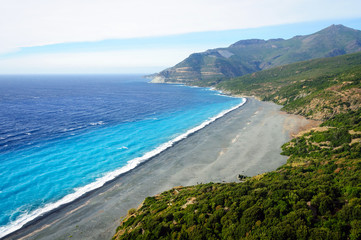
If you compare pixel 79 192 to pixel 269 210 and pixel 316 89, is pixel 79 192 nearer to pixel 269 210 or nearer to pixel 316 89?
pixel 269 210

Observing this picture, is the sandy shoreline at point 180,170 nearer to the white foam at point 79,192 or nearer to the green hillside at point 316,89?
the white foam at point 79,192

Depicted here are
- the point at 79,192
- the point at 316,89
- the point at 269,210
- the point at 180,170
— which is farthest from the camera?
the point at 316,89

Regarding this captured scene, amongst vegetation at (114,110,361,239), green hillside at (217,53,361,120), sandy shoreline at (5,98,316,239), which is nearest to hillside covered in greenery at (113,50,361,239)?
vegetation at (114,110,361,239)

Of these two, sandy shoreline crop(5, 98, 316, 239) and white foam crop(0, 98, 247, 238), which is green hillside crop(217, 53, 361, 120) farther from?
white foam crop(0, 98, 247, 238)

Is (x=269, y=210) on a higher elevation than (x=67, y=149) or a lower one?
higher

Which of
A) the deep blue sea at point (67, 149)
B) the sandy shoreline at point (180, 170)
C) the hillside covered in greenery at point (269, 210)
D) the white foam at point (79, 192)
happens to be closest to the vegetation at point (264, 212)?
the hillside covered in greenery at point (269, 210)

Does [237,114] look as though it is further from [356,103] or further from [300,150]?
[300,150]

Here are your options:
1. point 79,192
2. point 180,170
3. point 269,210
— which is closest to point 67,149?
point 79,192
